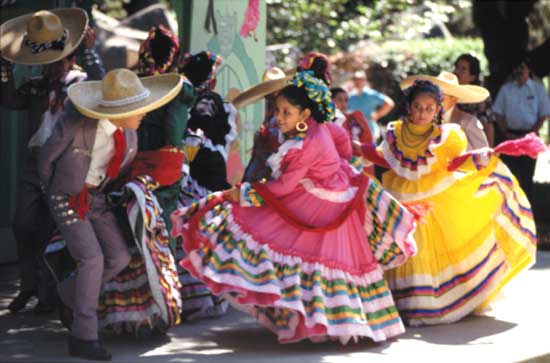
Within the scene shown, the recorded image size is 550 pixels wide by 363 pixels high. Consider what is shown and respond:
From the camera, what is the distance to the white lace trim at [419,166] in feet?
28.8

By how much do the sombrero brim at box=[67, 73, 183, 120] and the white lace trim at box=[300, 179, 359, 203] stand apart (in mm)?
1114

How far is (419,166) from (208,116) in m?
1.61

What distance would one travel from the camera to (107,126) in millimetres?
6996

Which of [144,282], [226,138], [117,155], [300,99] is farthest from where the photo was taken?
[226,138]

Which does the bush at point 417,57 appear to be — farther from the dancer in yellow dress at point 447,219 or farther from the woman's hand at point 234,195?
the woman's hand at point 234,195

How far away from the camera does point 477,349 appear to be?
784cm

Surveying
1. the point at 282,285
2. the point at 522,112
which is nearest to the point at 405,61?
the point at 522,112

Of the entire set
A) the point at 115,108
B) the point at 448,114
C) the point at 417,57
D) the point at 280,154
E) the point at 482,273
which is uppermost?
the point at 115,108

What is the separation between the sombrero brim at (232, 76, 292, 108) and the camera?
816cm

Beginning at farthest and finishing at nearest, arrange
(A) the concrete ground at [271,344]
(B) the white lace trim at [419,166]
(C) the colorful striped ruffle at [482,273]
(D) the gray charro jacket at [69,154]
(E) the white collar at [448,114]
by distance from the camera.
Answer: (E) the white collar at [448,114], (B) the white lace trim at [419,166], (C) the colorful striped ruffle at [482,273], (A) the concrete ground at [271,344], (D) the gray charro jacket at [69,154]

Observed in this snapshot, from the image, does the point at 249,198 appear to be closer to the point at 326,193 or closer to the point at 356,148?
the point at 326,193

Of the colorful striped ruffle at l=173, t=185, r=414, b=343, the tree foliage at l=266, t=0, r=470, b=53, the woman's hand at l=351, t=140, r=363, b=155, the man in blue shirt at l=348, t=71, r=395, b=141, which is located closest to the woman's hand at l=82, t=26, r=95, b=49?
the colorful striped ruffle at l=173, t=185, r=414, b=343

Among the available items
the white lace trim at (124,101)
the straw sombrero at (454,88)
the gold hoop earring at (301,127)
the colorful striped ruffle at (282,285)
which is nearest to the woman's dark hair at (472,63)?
the straw sombrero at (454,88)

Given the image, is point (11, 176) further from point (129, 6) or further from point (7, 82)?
point (129, 6)
